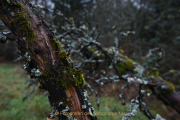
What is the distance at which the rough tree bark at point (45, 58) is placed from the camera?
0.86 m

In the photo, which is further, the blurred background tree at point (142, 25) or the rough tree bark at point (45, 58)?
the blurred background tree at point (142, 25)

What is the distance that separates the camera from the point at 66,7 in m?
5.46

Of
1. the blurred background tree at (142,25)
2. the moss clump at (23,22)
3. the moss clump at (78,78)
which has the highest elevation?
the blurred background tree at (142,25)

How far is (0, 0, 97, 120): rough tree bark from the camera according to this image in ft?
2.82

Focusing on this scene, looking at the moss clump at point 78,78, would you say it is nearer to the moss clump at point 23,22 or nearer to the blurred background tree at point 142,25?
the moss clump at point 23,22

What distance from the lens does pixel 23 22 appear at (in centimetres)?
86

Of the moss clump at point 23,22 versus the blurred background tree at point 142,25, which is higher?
the blurred background tree at point 142,25

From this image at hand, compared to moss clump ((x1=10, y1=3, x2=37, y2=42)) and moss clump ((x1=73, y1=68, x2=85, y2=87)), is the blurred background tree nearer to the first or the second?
moss clump ((x1=73, y1=68, x2=85, y2=87))

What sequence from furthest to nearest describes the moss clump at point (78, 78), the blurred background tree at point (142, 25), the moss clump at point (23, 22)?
the blurred background tree at point (142, 25)
the moss clump at point (78, 78)
the moss clump at point (23, 22)

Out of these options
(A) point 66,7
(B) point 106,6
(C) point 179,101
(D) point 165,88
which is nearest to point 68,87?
(D) point 165,88

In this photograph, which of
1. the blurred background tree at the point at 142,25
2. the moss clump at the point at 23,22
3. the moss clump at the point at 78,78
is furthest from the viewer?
the blurred background tree at the point at 142,25

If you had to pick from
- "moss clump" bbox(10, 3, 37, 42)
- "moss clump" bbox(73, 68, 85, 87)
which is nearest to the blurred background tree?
"moss clump" bbox(73, 68, 85, 87)

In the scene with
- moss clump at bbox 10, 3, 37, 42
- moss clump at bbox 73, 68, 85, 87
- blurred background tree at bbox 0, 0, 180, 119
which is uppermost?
blurred background tree at bbox 0, 0, 180, 119

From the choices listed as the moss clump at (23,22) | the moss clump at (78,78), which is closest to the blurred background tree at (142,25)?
the moss clump at (78,78)
